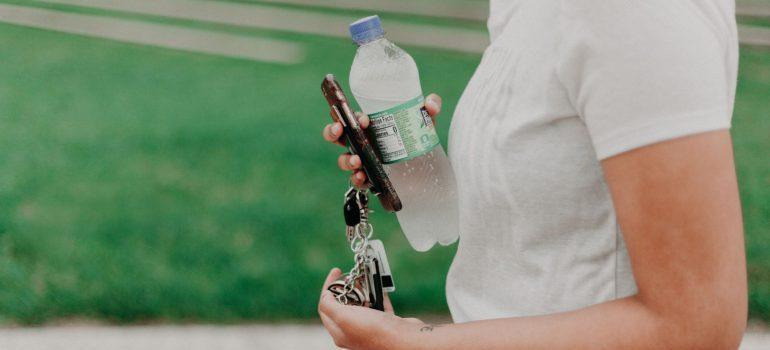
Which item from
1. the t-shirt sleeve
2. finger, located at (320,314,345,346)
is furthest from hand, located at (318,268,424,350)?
the t-shirt sleeve

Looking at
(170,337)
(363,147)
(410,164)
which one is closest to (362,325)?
(363,147)

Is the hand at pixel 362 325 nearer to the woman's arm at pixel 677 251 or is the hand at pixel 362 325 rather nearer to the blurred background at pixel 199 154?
the woman's arm at pixel 677 251

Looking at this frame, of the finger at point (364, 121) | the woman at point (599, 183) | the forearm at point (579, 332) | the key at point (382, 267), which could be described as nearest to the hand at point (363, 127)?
the finger at point (364, 121)

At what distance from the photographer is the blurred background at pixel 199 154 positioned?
9.26ft

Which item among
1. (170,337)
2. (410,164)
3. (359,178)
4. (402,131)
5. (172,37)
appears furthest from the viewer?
(172,37)

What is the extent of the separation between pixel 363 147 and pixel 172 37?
8.33 ft

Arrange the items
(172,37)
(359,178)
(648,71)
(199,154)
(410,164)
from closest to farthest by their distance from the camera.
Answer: (648,71) → (359,178) → (410,164) → (199,154) → (172,37)

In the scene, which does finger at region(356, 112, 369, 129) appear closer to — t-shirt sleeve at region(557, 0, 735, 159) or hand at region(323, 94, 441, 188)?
hand at region(323, 94, 441, 188)

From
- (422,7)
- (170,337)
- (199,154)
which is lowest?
(170,337)

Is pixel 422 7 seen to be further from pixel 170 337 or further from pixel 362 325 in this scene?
pixel 362 325

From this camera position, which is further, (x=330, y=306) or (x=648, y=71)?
(x=330, y=306)

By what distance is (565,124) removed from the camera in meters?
0.69

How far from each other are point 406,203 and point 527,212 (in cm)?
68

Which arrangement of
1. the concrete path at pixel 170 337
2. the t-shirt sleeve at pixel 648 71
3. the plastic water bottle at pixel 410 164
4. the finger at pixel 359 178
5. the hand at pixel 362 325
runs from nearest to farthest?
the t-shirt sleeve at pixel 648 71, the hand at pixel 362 325, the finger at pixel 359 178, the plastic water bottle at pixel 410 164, the concrete path at pixel 170 337
